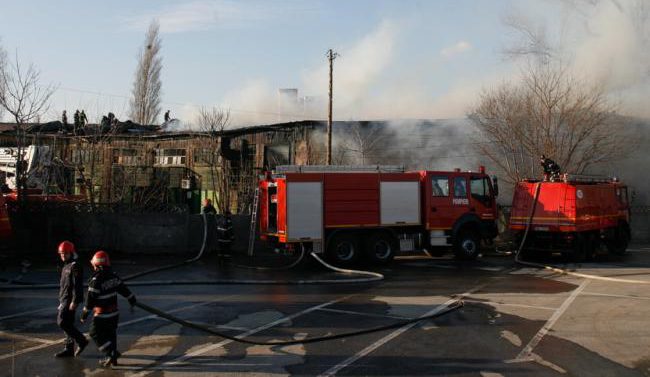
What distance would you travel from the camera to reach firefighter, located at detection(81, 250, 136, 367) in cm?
593

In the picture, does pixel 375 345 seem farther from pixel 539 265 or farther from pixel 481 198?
pixel 481 198

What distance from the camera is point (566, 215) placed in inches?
605

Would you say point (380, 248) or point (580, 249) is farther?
point (580, 249)

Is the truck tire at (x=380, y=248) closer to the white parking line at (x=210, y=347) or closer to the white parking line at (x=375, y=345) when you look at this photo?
the white parking line at (x=375, y=345)

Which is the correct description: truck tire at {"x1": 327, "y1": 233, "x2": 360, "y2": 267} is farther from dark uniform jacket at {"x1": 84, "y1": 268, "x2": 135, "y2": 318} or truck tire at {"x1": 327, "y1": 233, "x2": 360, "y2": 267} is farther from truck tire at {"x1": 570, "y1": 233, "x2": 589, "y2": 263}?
dark uniform jacket at {"x1": 84, "y1": 268, "x2": 135, "y2": 318}

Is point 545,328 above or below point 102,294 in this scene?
below

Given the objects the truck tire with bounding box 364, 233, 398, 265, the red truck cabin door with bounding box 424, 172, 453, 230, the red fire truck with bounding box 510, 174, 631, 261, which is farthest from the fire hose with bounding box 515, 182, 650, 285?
the truck tire with bounding box 364, 233, 398, 265

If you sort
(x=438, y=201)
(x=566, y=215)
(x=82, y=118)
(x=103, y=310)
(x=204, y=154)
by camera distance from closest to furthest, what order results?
(x=103, y=310) < (x=438, y=201) < (x=566, y=215) < (x=82, y=118) < (x=204, y=154)

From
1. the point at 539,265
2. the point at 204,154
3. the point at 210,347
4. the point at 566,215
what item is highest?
the point at 204,154

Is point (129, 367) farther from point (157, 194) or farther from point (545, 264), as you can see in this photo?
point (157, 194)

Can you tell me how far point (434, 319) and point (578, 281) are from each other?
17.6ft

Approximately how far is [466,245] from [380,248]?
2.62m

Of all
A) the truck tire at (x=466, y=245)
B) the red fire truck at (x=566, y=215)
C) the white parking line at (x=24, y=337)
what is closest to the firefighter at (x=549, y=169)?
the red fire truck at (x=566, y=215)

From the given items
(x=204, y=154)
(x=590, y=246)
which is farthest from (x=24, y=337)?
(x=204, y=154)
